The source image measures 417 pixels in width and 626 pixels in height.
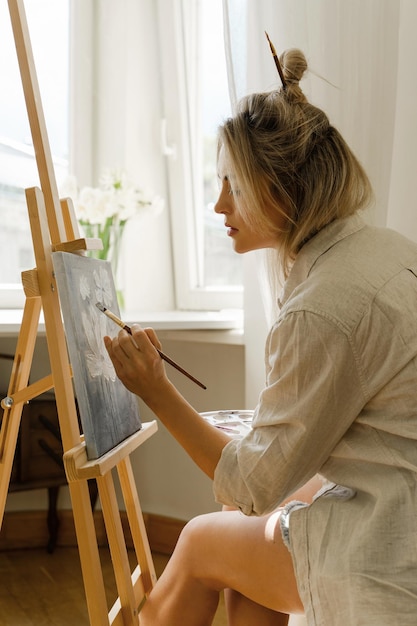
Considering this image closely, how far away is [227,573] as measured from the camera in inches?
47.9

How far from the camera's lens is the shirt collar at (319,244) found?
1145 mm

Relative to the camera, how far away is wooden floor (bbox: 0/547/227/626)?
1.98 metres

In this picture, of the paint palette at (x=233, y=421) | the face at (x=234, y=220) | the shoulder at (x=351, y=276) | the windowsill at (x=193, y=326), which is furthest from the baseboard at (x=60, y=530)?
the shoulder at (x=351, y=276)

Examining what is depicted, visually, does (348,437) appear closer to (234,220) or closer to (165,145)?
(234,220)

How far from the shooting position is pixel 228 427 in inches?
56.3

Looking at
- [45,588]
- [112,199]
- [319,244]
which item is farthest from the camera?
[112,199]

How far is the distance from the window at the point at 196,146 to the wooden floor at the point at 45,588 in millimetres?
915

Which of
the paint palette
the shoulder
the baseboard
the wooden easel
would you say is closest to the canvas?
the wooden easel

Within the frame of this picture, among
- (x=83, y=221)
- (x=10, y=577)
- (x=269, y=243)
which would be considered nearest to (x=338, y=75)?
(x=269, y=243)

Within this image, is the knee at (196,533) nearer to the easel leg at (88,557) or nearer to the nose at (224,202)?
the easel leg at (88,557)

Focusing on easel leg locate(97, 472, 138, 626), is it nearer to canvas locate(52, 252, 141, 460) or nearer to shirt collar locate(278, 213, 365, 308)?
canvas locate(52, 252, 141, 460)

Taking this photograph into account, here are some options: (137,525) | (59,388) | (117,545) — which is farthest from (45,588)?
(59,388)

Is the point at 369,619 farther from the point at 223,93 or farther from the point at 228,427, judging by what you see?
the point at 223,93

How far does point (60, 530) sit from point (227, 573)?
53.6 inches
